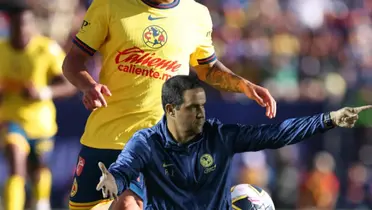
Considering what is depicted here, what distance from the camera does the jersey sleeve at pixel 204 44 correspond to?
7797mm

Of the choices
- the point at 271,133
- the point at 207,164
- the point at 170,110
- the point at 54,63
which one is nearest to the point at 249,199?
the point at 207,164

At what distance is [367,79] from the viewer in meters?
17.5

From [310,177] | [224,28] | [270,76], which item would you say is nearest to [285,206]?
[310,177]

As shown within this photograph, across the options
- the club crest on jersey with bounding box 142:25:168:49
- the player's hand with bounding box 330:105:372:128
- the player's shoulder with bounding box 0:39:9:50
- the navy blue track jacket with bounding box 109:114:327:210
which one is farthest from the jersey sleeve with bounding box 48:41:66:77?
the player's hand with bounding box 330:105:372:128

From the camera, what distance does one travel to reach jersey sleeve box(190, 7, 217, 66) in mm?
7797

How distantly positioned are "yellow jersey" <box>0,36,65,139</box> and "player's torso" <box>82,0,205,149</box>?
3842mm

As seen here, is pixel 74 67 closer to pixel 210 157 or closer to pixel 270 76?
pixel 210 157

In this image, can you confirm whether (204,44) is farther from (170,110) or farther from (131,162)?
(131,162)

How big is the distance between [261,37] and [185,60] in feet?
36.2

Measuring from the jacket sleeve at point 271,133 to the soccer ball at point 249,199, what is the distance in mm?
744

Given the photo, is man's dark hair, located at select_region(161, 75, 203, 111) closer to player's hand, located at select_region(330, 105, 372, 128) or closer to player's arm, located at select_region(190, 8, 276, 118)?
player's hand, located at select_region(330, 105, 372, 128)

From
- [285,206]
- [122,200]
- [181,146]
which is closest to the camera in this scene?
[181,146]

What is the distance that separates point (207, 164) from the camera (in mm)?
6527

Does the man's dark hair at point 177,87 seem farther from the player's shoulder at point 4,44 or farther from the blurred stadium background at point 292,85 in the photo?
the blurred stadium background at point 292,85
